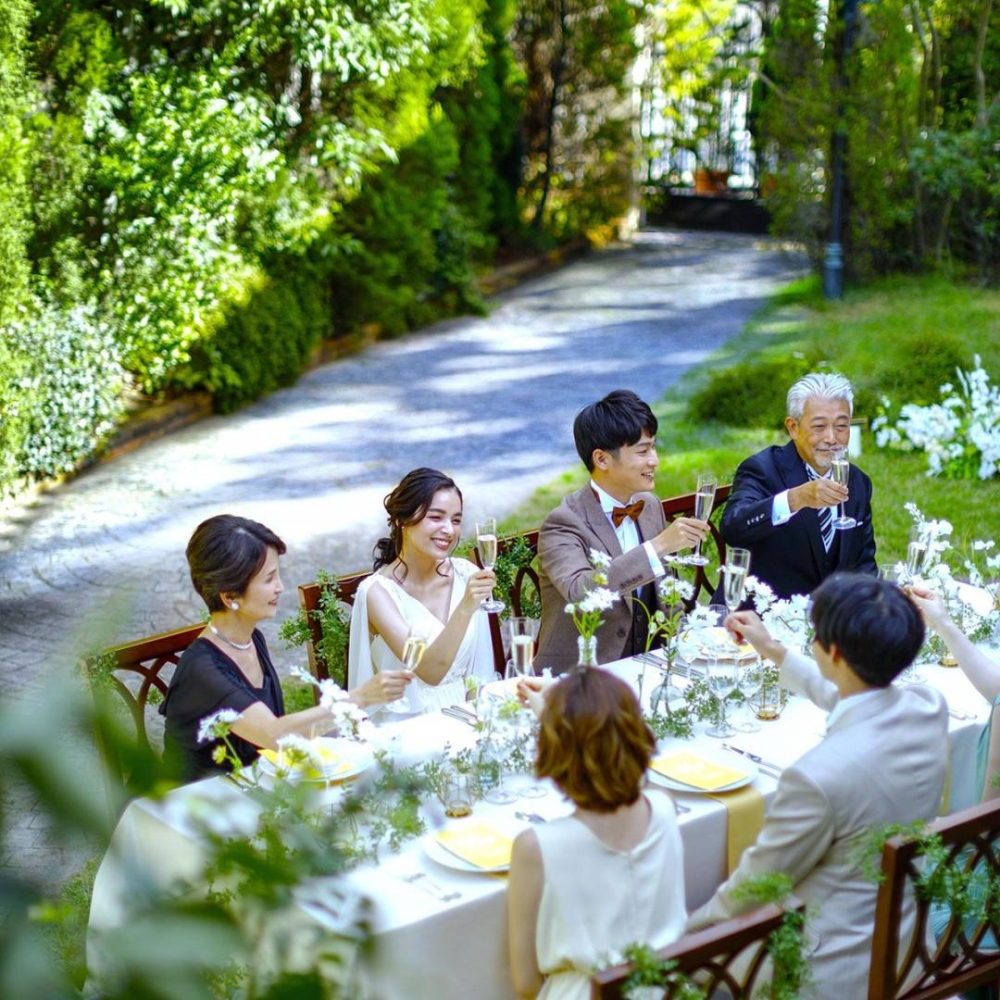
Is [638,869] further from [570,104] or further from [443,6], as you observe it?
[570,104]

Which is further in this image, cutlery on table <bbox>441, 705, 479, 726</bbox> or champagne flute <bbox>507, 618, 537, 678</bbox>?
cutlery on table <bbox>441, 705, 479, 726</bbox>

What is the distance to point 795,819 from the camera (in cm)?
268

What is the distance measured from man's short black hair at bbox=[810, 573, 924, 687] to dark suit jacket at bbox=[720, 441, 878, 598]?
200 centimetres

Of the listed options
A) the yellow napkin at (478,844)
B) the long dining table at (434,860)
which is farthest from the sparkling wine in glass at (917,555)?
the yellow napkin at (478,844)

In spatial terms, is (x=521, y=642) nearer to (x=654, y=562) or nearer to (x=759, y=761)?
(x=759, y=761)

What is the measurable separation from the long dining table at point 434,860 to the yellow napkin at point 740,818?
0.6 inches

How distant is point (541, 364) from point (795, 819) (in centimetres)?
1047

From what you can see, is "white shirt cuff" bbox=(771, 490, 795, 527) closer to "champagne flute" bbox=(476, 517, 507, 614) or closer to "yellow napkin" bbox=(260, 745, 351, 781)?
"champagne flute" bbox=(476, 517, 507, 614)

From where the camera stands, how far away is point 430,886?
277 cm

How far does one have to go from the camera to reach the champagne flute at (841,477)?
4.38m

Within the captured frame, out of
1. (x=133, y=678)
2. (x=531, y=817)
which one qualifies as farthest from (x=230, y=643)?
(x=133, y=678)

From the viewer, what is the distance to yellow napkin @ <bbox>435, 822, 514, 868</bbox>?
2.82 metres

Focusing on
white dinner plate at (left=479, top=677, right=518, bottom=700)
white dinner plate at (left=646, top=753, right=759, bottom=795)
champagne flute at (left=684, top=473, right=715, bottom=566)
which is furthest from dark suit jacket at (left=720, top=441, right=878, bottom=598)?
white dinner plate at (left=646, top=753, right=759, bottom=795)

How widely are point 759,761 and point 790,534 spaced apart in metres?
1.64
